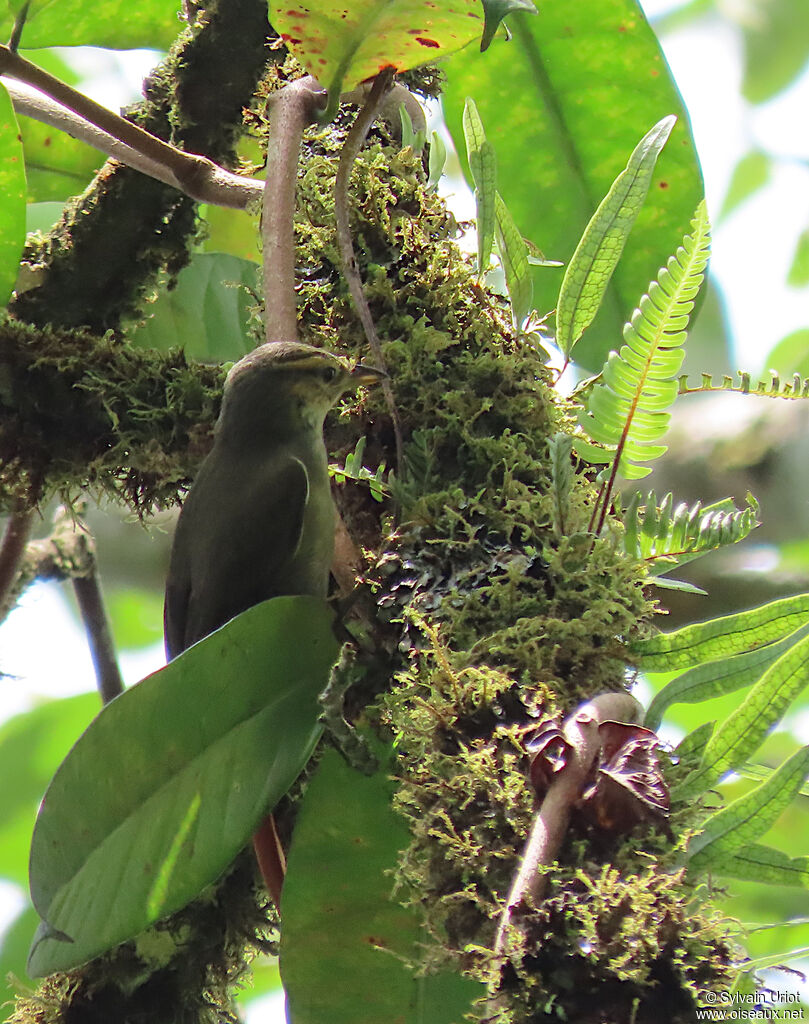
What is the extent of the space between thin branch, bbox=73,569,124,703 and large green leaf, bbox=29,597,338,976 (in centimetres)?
152

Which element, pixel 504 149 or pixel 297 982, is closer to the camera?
pixel 297 982

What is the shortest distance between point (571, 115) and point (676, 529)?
1.24m

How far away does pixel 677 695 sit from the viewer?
1360 mm

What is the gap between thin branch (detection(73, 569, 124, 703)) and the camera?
3.06m

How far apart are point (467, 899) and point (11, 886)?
9.79 ft

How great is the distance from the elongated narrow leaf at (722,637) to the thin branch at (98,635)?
192cm

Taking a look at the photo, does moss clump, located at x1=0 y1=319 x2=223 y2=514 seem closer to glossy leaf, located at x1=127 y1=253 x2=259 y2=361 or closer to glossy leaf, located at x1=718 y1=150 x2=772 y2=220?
glossy leaf, located at x1=127 y1=253 x2=259 y2=361

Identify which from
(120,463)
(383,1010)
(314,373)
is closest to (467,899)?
(383,1010)

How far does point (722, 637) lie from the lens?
1455 millimetres

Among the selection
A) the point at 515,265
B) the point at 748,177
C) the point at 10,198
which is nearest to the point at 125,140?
the point at 10,198

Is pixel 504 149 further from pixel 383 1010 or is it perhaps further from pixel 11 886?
pixel 11 886

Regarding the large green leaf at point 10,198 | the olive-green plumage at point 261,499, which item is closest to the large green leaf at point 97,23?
the large green leaf at point 10,198

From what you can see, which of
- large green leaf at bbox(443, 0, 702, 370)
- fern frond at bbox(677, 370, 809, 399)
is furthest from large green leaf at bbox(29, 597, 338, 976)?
large green leaf at bbox(443, 0, 702, 370)

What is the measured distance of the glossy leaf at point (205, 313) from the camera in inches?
105
